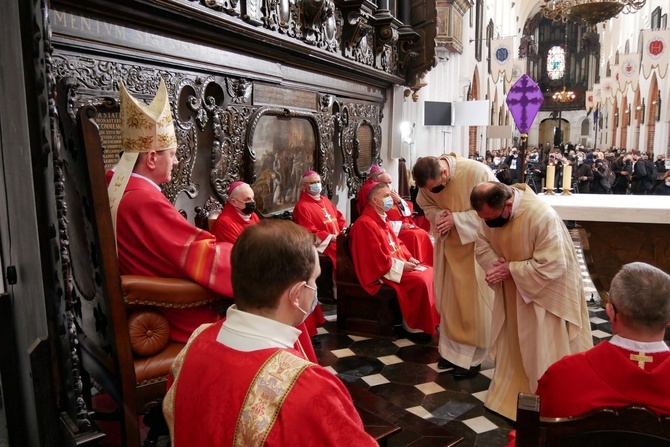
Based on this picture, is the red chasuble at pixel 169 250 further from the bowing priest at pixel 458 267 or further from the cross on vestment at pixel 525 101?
the cross on vestment at pixel 525 101

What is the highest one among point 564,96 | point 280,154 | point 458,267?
point 564,96

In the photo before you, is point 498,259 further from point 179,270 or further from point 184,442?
point 184,442

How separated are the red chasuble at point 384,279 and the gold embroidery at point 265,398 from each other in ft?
12.8

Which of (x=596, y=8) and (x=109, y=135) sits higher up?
(x=596, y=8)

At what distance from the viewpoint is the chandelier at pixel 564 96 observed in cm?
4859

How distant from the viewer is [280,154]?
22.0ft

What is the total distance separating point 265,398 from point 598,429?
1049mm

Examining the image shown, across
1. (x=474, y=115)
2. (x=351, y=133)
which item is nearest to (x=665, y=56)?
(x=474, y=115)

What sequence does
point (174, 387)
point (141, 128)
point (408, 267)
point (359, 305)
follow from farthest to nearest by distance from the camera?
point (359, 305)
point (408, 267)
point (141, 128)
point (174, 387)

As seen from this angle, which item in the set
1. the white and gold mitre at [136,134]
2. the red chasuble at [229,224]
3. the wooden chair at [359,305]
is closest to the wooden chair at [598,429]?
the white and gold mitre at [136,134]

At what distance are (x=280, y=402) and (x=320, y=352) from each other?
3.82 meters

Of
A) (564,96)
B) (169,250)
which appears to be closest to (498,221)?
(169,250)

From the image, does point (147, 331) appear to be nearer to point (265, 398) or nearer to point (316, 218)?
point (265, 398)

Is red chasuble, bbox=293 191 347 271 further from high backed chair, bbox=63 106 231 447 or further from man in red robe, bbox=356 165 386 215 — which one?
high backed chair, bbox=63 106 231 447
